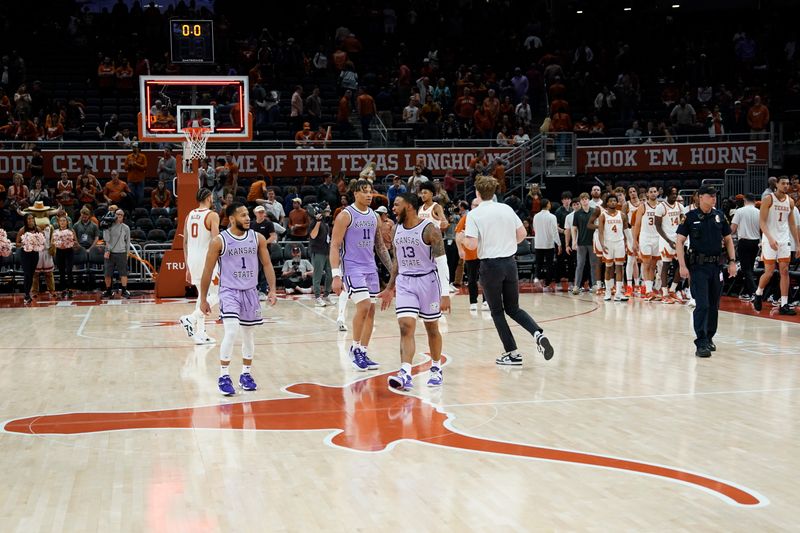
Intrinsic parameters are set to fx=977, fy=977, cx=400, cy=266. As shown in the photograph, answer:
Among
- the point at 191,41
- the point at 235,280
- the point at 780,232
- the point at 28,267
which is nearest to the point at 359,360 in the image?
the point at 235,280

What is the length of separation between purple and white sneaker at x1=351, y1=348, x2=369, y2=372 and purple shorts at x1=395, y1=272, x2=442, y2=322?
1416mm

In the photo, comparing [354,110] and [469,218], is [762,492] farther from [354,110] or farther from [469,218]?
[354,110]

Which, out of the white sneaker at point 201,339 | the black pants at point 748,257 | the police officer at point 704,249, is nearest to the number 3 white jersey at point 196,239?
the white sneaker at point 201,339

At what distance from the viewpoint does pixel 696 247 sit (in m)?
10.6

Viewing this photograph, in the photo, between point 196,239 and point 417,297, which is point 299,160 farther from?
point 417,297

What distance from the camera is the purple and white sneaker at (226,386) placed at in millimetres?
8945

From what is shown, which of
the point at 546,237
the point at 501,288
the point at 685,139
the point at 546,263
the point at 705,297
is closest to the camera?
the point at 501,288

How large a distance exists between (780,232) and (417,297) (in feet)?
25.4

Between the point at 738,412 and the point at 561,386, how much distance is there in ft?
5.85

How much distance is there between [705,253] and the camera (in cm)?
1061

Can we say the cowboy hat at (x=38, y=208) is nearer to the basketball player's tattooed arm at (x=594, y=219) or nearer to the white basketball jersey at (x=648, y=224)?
the basketball player's tattooed arm at (x=594, y=219)

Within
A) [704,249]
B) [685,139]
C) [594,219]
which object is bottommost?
[704,249]

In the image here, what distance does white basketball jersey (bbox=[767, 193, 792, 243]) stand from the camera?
14.5 metres

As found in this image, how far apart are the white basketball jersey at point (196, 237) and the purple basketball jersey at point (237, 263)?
10.4 ft
